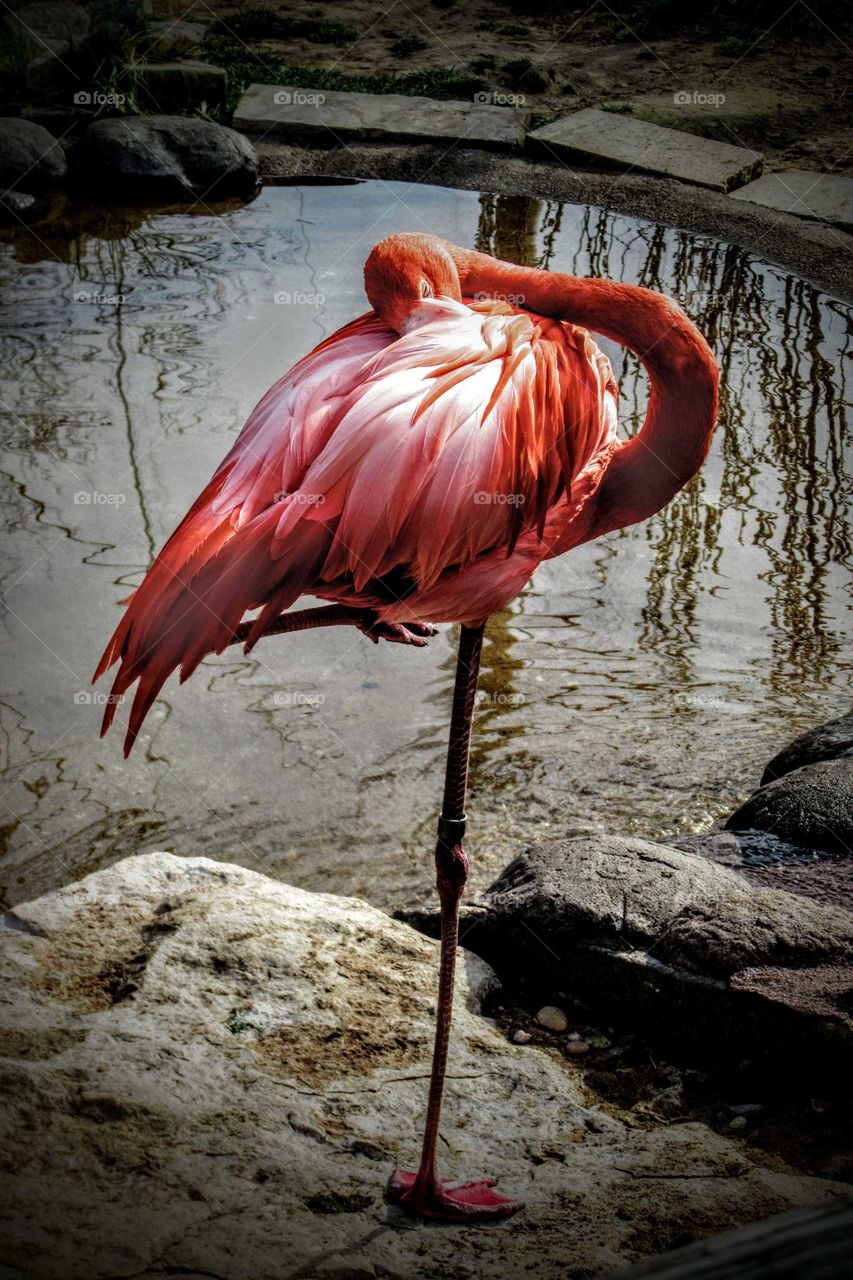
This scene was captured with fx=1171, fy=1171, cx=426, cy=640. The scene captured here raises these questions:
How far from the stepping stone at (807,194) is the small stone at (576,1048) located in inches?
235

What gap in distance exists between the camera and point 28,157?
789cm

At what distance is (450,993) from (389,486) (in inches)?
39.0

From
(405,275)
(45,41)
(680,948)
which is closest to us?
(405,275)

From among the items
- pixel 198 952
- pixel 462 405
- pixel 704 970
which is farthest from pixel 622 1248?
pixel 462 405

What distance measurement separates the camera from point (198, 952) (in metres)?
2.62

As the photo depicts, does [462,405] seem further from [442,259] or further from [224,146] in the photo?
[224,146]

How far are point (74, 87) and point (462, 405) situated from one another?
27.9ft

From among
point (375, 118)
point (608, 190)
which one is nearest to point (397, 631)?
A: point (608, 190)

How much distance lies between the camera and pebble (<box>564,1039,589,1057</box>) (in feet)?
8.57

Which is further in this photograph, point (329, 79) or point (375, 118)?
point (329, 79)

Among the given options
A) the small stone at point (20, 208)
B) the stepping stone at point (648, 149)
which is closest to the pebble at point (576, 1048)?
the stepping stone at point (648, 149)

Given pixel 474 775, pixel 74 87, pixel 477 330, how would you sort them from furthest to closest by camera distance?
pixel 74 87 < pixel 474 775 < pixel 477 330

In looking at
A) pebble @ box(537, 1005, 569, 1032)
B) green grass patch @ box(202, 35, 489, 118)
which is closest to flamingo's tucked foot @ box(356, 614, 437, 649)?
pebble @ box(537, 1005, 569, 1032)

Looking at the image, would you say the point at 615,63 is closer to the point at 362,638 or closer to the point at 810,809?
the point at 362,638
